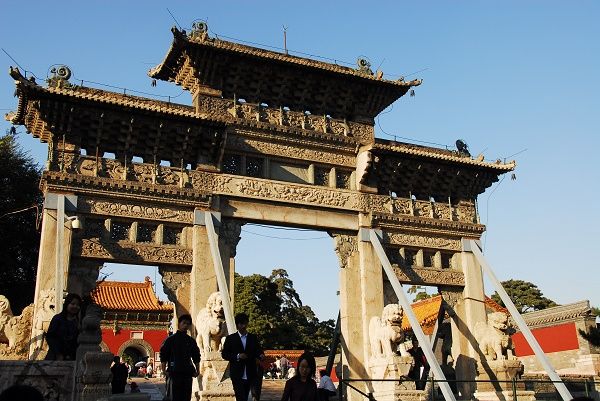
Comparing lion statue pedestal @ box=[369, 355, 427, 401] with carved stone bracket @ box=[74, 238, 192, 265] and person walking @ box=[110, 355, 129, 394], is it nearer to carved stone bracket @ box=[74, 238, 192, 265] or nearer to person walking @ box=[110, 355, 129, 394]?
carved stone bracket @ box=[74, 238, 192, 265]

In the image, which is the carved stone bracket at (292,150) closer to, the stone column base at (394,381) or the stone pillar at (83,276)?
the stone pillar at (83,276)

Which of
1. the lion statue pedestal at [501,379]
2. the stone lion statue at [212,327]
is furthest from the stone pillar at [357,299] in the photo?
the stone lion statue at [212,327]

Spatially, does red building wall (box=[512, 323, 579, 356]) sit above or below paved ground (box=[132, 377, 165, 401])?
above

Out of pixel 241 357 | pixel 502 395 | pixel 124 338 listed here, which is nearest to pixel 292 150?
pixel 502 395

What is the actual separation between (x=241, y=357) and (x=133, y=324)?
80.7ft

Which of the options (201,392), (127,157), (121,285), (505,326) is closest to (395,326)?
(505,326)

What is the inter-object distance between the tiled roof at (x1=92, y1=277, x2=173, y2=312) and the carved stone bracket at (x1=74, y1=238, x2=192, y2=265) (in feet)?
56.8

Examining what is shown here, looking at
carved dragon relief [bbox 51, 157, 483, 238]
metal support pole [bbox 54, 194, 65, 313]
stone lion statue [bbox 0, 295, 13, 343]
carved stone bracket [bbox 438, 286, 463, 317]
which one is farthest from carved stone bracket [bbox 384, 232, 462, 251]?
stone lion statue [bbox 0, 295, 13, 343]

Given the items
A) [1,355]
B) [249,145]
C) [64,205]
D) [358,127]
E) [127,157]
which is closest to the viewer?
[1,355]

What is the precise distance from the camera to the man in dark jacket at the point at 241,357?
25.5 ft

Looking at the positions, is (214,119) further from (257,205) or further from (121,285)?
(121,285)

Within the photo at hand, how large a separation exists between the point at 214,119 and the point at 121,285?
810 inches

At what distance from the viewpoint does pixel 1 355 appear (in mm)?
12008

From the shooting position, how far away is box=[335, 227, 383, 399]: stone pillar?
1530cm
